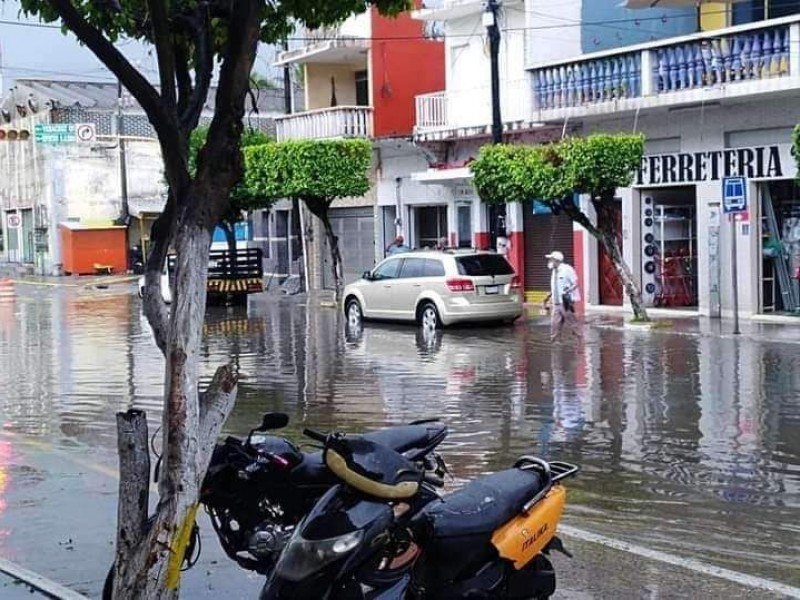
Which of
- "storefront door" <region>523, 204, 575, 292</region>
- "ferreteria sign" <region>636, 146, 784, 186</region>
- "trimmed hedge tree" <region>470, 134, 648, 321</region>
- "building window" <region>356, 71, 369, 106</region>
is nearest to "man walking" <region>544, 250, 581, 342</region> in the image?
"trimmed hedge tree" <region>470, 134, 648, 321</region>

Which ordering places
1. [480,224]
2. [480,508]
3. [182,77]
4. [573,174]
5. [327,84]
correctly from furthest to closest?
[327,84] → [480,224] → [573,174] → [182,77] → [480,508]

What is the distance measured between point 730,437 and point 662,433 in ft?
2.11

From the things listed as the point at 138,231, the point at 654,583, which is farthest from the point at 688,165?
the point at 138,231

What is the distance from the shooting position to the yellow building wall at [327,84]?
38.6 metres

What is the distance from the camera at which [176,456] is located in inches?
205

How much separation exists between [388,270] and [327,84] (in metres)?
15.0

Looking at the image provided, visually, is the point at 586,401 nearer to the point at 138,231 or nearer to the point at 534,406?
the point at 534,406

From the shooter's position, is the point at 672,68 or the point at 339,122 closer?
the point at 672,68

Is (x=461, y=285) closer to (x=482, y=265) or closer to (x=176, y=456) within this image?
(x=482, y=265)

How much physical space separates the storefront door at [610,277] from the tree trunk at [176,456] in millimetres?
22475

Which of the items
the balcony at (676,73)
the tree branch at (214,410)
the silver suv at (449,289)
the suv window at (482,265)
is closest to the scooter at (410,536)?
the tree branch at (214,410)

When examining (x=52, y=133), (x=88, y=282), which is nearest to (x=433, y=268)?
(x=52, y=133)

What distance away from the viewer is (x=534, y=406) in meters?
13.3

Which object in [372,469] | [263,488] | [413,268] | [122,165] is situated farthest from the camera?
[122,165]
